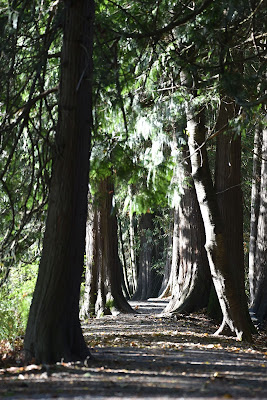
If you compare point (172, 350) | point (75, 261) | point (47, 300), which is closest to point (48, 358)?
point (47, 300)

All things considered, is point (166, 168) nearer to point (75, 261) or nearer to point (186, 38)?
point (186, 38)

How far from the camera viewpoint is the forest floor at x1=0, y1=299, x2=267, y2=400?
15.9 ft

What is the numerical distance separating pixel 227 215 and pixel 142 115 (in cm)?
329

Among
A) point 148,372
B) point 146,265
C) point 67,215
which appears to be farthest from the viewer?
point 146,265

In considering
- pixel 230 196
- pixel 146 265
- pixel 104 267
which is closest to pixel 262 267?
pixel 230 196

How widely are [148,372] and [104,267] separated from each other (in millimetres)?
8460

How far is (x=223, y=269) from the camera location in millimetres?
9797

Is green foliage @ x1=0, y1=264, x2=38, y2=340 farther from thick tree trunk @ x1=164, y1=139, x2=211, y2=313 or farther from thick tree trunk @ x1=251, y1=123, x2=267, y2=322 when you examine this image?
thick tree trunk @ x1=251, y1=123, x2=267, y2=322

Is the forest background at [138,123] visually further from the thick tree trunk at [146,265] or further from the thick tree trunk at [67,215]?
the thick tree trunk at [146,265]

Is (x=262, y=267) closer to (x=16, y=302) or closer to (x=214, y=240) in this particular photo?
(x=214, y=240)

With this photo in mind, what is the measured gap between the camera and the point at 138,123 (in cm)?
1000

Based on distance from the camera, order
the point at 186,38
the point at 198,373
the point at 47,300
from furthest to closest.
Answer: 1. the point at 186,38
2. the point at 47,300
3. the point at 198,373

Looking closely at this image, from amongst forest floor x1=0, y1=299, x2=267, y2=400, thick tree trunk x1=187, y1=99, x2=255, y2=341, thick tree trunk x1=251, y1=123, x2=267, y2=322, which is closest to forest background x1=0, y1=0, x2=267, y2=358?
thick tree trunk x1=187, y1=99, x2=255, y2=341

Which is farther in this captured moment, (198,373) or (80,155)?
(80,155)
